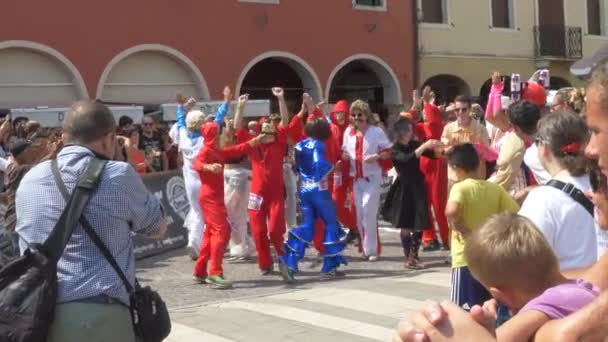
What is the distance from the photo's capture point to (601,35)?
33.4 meters

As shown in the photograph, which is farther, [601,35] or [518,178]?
[601,35]

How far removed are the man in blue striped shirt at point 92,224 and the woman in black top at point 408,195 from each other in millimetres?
6215

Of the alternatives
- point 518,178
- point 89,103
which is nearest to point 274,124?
point 518,178

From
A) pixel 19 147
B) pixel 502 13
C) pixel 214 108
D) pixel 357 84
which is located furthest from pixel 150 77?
pixel 19 147

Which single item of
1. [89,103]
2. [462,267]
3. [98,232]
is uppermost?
[89,103]

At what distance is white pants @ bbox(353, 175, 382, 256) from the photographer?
1091cm

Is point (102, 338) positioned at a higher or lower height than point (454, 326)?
lower

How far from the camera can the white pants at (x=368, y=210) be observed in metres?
10.9

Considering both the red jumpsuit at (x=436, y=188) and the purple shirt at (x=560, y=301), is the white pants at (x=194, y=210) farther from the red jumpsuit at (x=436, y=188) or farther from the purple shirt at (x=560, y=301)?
the purple shirt at (x=560, y=301)

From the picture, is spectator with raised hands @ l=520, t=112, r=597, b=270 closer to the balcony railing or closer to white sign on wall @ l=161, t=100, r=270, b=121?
white sign on wall @ l=161, t=100, r=270, b=121

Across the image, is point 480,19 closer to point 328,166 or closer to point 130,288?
point 328,166

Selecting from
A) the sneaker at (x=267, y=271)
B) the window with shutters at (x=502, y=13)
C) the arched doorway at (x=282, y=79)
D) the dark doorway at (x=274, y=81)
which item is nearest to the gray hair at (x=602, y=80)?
the sneaker at (x=267, y=271)

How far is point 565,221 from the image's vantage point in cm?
410

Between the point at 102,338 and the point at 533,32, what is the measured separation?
2870cm
